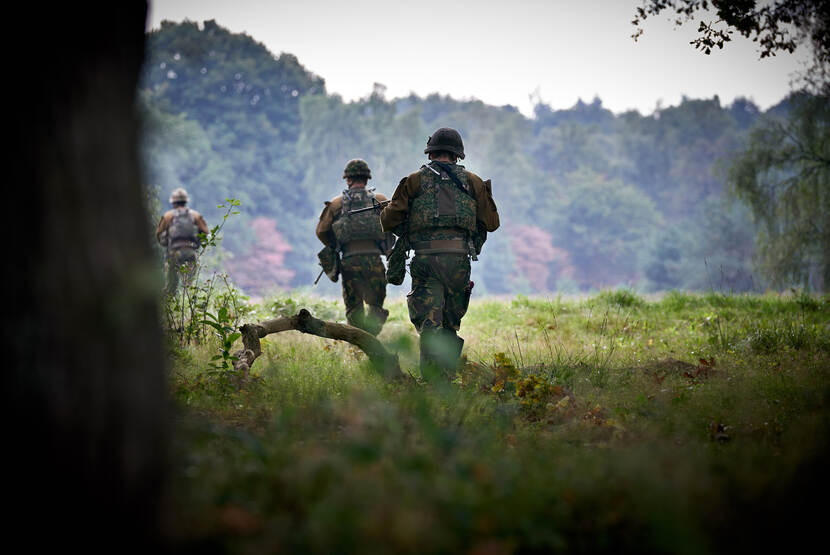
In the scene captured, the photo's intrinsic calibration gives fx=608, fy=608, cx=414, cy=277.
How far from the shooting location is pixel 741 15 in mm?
5520

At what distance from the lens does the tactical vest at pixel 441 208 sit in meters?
5.72

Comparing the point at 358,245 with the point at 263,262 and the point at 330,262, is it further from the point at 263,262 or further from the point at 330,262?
the point at 263,262

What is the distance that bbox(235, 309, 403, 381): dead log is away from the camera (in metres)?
5.01

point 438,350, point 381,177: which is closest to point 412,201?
point 438,350

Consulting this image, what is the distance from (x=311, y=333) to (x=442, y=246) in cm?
151

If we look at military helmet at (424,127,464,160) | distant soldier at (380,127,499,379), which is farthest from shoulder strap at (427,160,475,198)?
military helmet at (424,127,464,160)

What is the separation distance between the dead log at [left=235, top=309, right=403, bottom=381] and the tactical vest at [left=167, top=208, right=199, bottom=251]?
261 inches

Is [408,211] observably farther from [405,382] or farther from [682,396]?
[682,396]

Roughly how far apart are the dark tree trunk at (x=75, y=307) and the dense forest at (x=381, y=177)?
100 feet

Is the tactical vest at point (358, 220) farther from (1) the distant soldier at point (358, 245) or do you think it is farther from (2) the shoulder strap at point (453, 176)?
(2) the shoulder strap at point (453, 176)

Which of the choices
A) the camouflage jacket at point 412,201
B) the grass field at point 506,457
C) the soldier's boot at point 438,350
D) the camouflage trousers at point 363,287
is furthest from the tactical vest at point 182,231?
the soldier's boot at point 438,350

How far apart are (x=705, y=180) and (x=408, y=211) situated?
53.1m

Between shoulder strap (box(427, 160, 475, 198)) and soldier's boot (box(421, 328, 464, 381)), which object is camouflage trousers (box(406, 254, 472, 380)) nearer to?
soldier's boot (box(421, 328, 464, 381))

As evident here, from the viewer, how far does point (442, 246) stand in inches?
227
